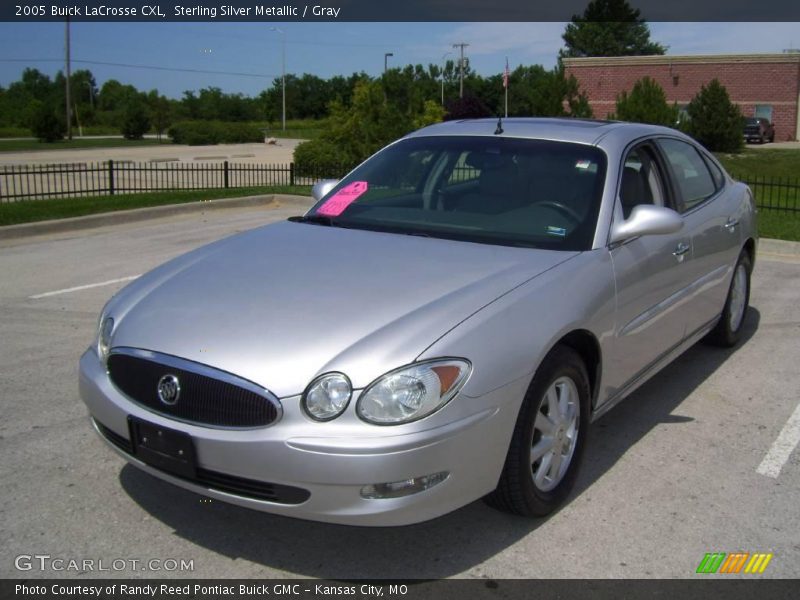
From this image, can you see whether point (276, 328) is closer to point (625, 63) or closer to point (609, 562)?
point (609, 562)

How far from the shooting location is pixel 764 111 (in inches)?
1775

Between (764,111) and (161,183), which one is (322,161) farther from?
(764,111)

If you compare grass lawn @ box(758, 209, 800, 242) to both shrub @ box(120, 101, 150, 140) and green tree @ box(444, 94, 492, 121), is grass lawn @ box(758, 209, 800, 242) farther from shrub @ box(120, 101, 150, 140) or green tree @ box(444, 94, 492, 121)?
shrub @ box(120, 101, 150, 140)

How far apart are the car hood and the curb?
809cm

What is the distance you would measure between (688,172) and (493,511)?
9.26 ft

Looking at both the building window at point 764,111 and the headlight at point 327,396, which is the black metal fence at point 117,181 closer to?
the headlight at point 327,396

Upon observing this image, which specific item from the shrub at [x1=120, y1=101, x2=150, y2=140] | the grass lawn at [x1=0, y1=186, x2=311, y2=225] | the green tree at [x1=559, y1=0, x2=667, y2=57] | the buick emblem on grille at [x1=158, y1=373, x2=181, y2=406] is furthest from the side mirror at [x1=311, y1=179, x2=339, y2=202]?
the green tree at [x1=559, y1=0, x2=667, y2=57]

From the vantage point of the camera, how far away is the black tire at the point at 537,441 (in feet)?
11.1

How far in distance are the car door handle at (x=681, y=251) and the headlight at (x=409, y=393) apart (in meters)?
2.19

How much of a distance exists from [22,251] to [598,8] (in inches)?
3108

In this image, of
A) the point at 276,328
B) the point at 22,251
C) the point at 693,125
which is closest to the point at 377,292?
the point at 276,328

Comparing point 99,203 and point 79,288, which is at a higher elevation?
point 99,203

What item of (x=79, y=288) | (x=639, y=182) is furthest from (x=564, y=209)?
(x=79, y=288)

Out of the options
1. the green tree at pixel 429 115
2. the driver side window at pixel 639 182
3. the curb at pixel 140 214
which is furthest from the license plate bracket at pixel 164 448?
the green tree at pixel 429 115
